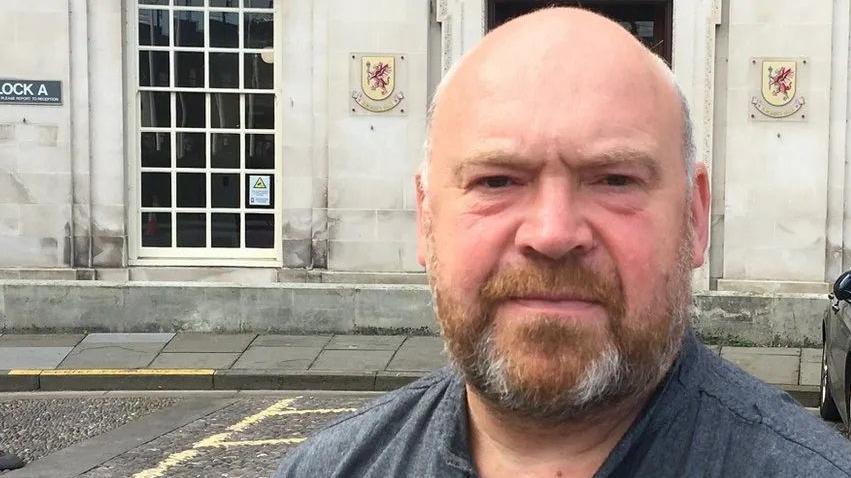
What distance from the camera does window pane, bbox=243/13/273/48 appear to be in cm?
1192

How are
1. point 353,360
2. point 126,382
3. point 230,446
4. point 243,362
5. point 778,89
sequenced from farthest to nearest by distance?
point 778,89 < point 353,360 < point 243,362 < point 126,382 < point 230,446

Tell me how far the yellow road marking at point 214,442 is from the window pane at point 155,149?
16.3 feet

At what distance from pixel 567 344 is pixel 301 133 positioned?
10743 millimetres

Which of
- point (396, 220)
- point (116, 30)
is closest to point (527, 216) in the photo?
point (396, 220)

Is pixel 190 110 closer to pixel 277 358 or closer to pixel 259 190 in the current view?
pixel 259 190

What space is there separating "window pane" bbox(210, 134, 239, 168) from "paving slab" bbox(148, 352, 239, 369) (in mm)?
3054

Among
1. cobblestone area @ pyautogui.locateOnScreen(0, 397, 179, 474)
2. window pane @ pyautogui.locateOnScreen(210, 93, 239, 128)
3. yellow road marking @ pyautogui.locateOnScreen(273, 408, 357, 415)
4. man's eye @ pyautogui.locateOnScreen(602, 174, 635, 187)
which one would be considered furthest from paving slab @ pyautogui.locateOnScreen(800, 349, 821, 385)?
man's eye @ pyautogui.locateOnScreen(602, 174, 635, 187)

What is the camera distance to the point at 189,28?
12016 millimetres

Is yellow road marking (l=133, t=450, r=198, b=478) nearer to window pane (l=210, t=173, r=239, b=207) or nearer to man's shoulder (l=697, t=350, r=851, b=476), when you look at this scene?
man's shoulder (l=697, t=350, r=851, b=476)

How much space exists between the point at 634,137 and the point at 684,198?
13cm

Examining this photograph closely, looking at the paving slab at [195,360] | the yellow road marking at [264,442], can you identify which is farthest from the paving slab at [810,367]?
the paving slab at [195,360]

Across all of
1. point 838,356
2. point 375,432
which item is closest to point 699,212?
point 375,432

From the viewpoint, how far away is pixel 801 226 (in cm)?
1127

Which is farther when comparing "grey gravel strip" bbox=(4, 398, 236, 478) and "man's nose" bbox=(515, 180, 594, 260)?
"grey gravel strip" bbox=(4, 398, 236, 478)
